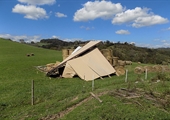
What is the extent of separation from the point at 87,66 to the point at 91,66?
0.51 m

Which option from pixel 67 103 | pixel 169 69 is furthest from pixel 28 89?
pixel 169 69

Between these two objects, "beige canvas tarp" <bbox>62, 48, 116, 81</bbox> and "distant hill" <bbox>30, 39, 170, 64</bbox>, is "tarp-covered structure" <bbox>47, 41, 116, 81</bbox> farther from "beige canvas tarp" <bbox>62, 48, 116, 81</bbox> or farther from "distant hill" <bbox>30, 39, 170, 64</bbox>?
"distant hill" <bbox>30, 39, 170, 64</bbox>

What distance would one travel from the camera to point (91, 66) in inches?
885

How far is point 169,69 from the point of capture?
24812 millimetres

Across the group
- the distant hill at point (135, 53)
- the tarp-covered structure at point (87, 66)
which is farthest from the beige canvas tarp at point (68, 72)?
the distant hill at point (135, 53)

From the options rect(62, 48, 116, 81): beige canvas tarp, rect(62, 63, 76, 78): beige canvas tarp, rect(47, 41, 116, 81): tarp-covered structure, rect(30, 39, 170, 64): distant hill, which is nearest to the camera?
rect(62, 48, 116, 81): beige canvas tarp

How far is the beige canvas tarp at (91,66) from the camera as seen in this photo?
843 inches

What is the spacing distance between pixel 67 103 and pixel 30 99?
145 inches

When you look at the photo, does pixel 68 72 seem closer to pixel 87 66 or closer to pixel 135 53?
pixel 87 66

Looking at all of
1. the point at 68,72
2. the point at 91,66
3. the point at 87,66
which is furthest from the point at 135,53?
the point at 68,72

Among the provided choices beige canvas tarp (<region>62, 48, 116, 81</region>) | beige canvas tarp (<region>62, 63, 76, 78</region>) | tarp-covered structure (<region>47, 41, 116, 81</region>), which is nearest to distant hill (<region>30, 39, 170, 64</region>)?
tarp-covered structure (<region>47, 41, 116, 81</region>)

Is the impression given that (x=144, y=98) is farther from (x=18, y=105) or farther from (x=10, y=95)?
(x=10, y=95)

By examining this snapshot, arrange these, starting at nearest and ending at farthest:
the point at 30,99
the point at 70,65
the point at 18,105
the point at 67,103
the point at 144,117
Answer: the point at 144,117
the point at 67,103
the point at 18,105
the point at 30,99
the point at 70,65

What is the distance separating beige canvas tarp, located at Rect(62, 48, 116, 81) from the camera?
21.4m
